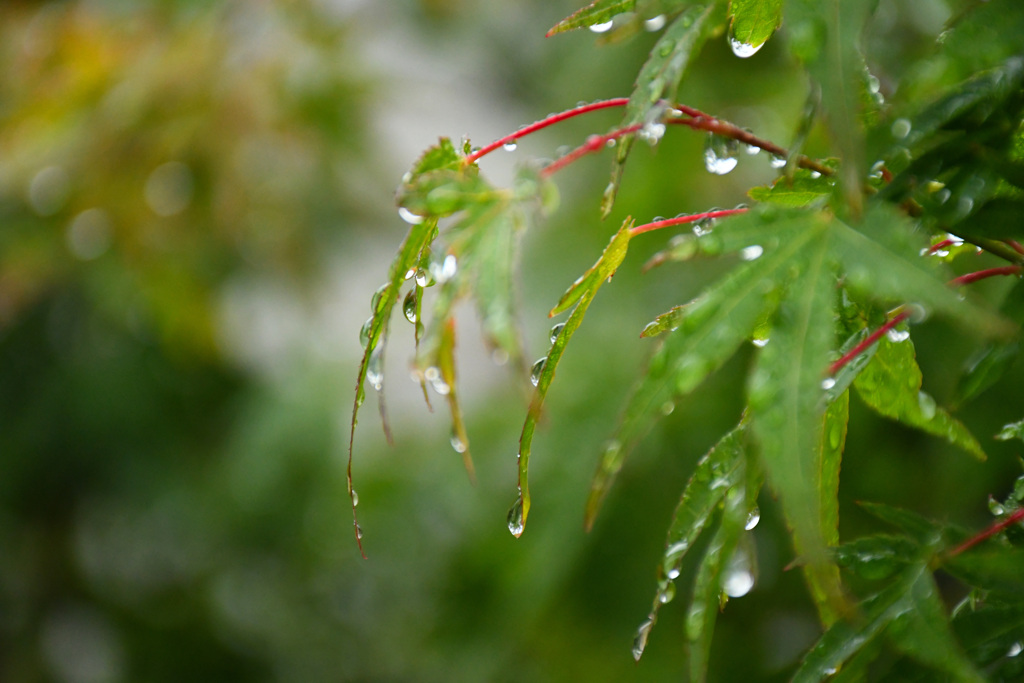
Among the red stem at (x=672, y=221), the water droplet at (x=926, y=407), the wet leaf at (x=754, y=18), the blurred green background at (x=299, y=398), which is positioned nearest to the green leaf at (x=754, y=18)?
the wet leaf at (x=754, y=18)

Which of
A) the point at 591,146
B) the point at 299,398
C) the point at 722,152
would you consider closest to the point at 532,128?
the point at 591,146

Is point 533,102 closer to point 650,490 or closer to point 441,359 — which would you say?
point 650,490

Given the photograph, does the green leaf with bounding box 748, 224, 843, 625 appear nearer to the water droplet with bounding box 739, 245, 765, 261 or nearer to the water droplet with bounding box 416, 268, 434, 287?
the water droplet with bounding box 739, 245, 765, 261

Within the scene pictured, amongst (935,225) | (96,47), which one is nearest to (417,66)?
(96,47)

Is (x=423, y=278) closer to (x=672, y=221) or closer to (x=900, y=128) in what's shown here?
(x=672, y=221)

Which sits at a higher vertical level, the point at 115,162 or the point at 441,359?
the point at 115,162

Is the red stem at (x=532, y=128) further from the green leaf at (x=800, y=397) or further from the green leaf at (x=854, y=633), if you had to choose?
the green leaf at (x=854, y=633)
